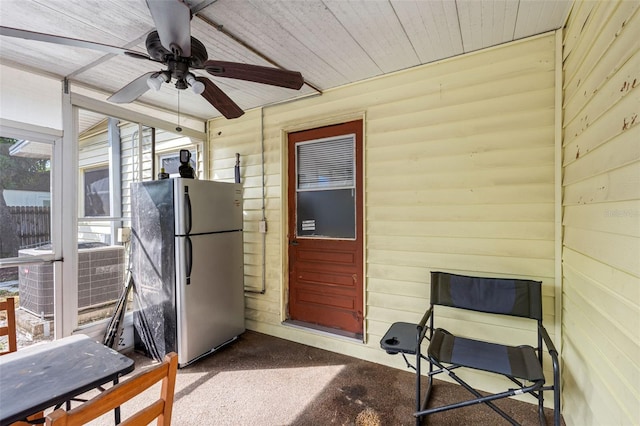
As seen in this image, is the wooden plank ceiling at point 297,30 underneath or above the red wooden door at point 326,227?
above

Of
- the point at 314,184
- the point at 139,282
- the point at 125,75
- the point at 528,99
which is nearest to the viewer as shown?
the point at 528,99

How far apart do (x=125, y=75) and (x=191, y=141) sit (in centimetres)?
122

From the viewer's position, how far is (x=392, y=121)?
8.52ft

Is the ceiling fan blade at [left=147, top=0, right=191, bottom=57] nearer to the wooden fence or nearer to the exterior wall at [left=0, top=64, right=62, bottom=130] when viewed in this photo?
the exterior wall at [left=0, top=64, right=62, bottom=130]

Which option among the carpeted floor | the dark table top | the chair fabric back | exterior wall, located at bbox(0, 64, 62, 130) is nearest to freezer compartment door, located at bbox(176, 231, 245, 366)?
the carpeted floor

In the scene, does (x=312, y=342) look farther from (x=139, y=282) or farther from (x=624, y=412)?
(x=624, y=412)

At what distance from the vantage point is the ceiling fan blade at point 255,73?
162cm

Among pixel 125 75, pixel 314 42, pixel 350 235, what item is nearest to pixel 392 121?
pixel 314 42

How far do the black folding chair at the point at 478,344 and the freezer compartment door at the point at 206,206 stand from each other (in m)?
1.90

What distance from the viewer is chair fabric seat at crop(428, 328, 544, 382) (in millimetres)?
1688

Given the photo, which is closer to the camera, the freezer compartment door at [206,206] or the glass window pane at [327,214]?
the freezer compartment door at [206,206]

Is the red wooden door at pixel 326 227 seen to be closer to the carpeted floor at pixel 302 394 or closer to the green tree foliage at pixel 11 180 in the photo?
the carpeted floor at pixel 302 394

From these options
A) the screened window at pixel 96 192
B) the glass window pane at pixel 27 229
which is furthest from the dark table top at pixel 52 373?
the screened window at pixel 96 192

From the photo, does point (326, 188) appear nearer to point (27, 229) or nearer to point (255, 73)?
point (255, 73)
